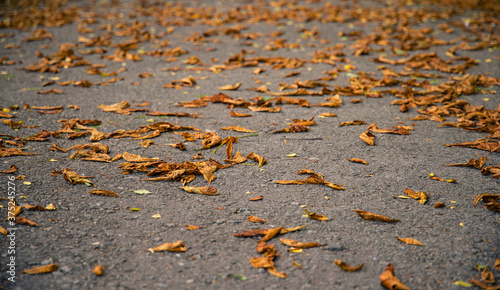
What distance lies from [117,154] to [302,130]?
63.8 inches

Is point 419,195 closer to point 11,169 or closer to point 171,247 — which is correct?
point 171,247

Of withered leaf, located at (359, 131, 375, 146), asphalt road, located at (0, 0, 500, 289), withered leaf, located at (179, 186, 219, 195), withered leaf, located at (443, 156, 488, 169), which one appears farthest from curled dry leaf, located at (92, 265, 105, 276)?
withered leaf, located at (443, 156, 488, 169)

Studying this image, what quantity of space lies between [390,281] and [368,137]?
5.60ft

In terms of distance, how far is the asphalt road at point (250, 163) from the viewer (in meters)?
1.90

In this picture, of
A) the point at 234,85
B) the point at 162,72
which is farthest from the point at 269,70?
the point at 162,72

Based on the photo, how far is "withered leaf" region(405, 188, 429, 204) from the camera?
7.96 ft

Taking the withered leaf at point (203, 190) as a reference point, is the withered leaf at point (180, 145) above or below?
above

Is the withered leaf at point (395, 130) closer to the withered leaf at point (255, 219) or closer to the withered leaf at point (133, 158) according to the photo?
the withered leaf at point (255, 219)

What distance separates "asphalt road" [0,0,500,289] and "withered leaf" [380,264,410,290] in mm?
38

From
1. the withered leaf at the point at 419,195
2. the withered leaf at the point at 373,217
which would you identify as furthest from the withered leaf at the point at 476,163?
the withered leaf at the point at 373,217

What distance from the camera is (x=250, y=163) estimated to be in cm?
290

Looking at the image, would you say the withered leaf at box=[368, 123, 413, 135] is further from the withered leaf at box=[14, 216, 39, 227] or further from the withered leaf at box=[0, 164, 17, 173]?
the withered leaf at box=[0, 164, 17, 173]

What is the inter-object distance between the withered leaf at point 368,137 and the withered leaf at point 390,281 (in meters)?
1.51

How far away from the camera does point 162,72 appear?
5.20m
